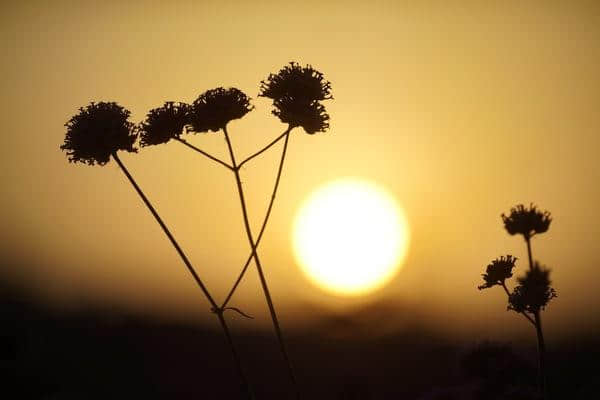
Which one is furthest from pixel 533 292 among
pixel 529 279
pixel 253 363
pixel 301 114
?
pixel 253 363

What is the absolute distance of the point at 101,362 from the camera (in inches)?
638

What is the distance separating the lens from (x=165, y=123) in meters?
10.2

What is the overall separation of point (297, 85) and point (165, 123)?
195cm

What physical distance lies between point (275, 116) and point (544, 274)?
5375 mm

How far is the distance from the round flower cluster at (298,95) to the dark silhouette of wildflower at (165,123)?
1203 millimetres

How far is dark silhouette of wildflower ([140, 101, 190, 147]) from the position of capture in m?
10.2

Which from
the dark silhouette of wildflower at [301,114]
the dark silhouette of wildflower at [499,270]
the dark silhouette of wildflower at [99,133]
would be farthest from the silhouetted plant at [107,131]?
the dark silhouette of wildflower at [499,270]

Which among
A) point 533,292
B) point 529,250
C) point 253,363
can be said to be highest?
point 253,363

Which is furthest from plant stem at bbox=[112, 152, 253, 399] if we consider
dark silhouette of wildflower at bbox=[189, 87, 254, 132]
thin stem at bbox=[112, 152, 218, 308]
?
dark silhouette of wildflower at bbox=[189, 87, 254, 132]

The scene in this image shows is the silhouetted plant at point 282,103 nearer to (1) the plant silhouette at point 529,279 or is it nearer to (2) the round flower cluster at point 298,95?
(2) the round flower cluster at point 298,95

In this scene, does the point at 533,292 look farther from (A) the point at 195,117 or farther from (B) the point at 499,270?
(A) the point at 195,117

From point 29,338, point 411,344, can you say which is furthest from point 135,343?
point 29,338

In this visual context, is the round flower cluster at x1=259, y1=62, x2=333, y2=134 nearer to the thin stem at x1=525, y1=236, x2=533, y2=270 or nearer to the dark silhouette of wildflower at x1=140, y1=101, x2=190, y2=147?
the dark silhouette of wildflower at x1=140, y1=101, x2=190, y2=147

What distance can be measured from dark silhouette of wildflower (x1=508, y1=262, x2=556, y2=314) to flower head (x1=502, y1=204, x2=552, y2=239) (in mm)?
549
